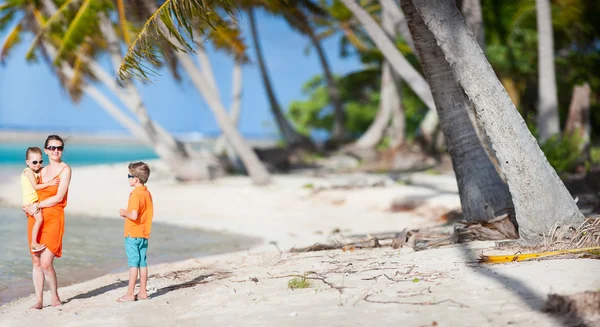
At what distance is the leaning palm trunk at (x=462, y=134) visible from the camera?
7410 mm

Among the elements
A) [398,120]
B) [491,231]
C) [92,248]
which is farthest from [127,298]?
[398,120]

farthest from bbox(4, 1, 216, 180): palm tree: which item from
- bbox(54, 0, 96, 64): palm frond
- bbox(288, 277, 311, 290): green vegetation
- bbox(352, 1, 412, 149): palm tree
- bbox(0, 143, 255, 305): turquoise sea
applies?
bbox(288, 277, 311, 290): green vegetation

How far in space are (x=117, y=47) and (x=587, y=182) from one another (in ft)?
39.7

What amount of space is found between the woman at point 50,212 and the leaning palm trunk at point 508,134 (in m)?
3.60

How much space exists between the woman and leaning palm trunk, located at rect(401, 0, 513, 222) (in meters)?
4.03

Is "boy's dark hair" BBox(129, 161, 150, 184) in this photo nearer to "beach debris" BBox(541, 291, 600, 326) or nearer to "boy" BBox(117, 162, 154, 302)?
"boy" BBox(117, 162, 154, 302)

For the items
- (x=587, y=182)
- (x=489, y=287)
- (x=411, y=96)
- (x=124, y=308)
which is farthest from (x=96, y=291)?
(x=411, y=96)

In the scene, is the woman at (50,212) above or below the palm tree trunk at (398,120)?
below

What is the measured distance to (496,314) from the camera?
438 cm

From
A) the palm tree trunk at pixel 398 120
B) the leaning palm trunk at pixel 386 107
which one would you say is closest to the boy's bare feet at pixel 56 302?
the leaning palm trunk at pixel 386 107

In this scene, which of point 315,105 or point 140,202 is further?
point 315,105

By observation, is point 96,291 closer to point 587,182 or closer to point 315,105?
point 587,182

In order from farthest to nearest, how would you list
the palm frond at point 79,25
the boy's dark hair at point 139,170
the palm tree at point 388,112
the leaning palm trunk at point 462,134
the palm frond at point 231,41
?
the palm tree at point 388,112 < the palm frond at point 231,41 < the palm frond at point 79,25 < the leaning palm trunk at point 462,134 < the boy's dark hair at point 139,170

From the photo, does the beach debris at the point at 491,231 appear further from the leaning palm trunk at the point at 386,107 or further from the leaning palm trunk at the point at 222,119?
the leaning palm trunk at the point at 386,107
